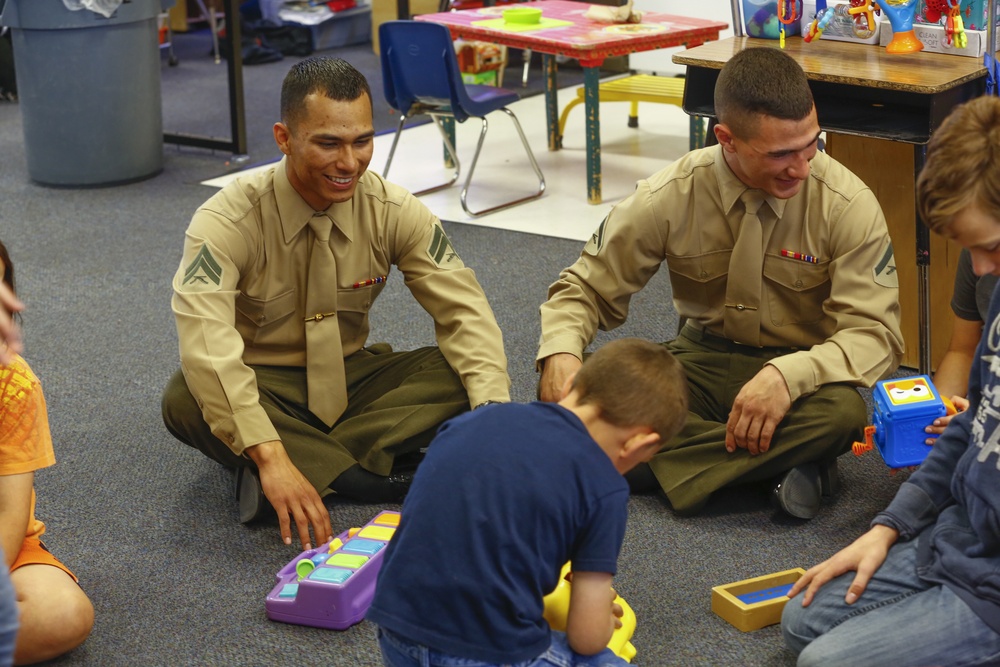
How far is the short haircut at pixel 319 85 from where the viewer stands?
2400mm

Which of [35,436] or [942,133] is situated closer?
[942,133]

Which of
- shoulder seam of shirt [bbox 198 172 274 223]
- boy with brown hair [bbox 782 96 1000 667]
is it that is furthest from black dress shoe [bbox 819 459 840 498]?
shoulder seam of shirt [bbox 198 172 274 223]

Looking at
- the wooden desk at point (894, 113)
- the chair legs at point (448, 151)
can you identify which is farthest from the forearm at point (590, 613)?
the chair legs at point (448, 151)

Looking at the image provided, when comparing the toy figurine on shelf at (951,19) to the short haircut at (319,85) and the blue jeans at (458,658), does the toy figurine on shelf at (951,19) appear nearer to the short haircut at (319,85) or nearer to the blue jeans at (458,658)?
the short haircut at (319,85)

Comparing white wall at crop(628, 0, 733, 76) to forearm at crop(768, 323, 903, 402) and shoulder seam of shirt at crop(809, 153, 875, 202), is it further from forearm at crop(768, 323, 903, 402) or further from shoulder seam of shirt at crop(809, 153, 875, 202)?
forearm at crop(768, 323, 903, 402)

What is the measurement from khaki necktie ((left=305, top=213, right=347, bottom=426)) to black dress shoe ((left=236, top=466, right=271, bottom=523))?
20 cm

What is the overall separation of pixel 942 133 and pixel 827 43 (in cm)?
164

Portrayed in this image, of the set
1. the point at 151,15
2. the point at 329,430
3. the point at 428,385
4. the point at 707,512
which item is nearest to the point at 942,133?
the point at 707,512

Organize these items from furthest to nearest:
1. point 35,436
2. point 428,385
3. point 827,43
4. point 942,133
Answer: point 827,43
point 428,385
point 35,436
point 942,133

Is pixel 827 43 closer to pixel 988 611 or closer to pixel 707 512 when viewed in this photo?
pixel 707 512

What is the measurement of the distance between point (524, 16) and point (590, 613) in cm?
377

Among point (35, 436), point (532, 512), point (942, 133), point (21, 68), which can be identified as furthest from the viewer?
point (21, 68)

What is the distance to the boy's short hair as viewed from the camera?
1541 mm

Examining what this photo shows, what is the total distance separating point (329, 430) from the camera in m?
2.59
